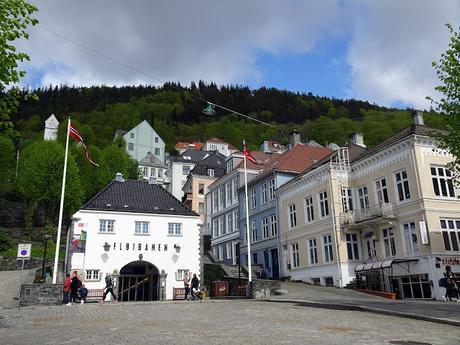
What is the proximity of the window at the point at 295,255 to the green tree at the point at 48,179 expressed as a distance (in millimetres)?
30670

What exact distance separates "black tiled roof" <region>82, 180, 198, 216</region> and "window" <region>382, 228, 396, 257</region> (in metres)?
15.4

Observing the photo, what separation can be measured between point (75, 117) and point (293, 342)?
113 metres

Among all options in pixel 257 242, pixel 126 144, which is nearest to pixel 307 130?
pixel 126 144

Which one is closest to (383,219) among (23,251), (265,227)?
(265,227)

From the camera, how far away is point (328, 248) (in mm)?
31734

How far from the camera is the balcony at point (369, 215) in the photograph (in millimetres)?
27375

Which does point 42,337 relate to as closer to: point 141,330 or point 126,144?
point 141,330

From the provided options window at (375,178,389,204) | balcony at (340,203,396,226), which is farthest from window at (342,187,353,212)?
window at (375,178,389,204)

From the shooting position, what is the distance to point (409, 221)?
26422 millimetres

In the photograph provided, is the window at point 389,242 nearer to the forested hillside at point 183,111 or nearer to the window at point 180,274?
the window at point 180,274

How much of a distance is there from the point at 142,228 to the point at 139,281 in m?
4.15

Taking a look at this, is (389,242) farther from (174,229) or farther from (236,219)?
(236,219)

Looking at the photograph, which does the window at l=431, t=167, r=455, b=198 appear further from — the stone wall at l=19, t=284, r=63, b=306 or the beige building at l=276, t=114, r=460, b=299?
the stone wall at l=19, t=284, r=63, b=306

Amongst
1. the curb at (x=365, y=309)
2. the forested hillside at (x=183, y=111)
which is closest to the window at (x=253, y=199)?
the curb at (x=365, y=309)
